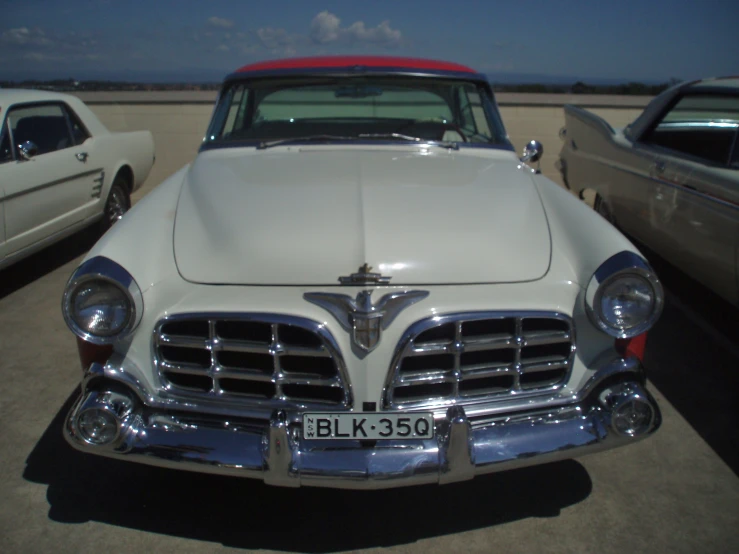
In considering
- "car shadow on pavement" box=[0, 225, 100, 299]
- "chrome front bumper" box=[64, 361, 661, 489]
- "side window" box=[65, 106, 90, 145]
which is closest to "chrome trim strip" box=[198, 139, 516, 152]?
"chrome front bumper" box=[64, 361, 661, 489]

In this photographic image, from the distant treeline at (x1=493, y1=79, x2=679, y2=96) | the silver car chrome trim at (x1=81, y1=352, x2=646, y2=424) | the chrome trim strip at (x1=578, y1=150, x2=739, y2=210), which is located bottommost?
the distant treeline at (x1=493, y1=79, x2=679, y2=96)

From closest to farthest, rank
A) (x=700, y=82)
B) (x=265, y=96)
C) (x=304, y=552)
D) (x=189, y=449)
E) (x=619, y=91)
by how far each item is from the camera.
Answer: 1. (x=189, y=449)
2. (x=304, y=552)
3. (x=265, y=96)
4. (x=700, y=82)
5. (x=619, y=91)

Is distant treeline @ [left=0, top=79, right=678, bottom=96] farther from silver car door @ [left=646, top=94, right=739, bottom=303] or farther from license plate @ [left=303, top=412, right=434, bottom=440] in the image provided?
license plate @ [left=303, top=412, right=434, bottom=440]

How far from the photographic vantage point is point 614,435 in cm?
229

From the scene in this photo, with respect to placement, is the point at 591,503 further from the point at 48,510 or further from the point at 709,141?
the point at 709,141

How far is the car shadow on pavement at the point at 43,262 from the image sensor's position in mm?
5121

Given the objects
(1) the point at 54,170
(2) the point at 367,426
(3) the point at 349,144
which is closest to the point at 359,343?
(2) the point at 367,426

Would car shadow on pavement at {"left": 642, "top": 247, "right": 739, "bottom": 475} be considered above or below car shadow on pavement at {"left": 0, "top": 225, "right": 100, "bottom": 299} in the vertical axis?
above

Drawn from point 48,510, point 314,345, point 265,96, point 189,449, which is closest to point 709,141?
point 265,96

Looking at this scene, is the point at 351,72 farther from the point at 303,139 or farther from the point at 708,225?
the point at 708,225

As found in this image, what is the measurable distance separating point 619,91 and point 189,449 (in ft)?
Result: 42.2

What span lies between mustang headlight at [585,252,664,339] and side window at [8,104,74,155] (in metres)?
4.26

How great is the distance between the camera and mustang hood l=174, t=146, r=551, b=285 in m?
2.27

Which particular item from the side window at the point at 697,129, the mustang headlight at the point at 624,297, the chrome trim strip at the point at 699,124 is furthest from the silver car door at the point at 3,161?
the chrome trim strip at the point at 699,124
